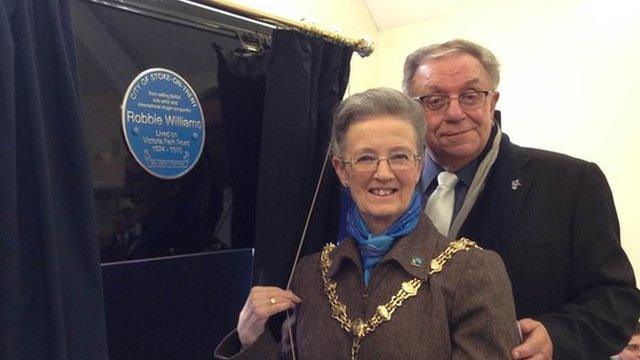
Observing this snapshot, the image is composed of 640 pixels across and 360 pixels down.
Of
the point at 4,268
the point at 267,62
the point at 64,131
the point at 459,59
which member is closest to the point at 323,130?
the point at 267,62

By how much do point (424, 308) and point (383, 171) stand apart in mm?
250

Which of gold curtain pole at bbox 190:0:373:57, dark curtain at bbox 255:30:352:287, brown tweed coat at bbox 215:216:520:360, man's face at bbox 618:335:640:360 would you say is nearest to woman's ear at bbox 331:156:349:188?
brown tweed coat at bbox 215:216:520:360

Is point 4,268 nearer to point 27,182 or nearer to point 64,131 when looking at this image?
point 27,182

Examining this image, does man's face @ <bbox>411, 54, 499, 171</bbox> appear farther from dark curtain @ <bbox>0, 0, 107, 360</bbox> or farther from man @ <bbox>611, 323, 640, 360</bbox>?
man @ <bbox>611, 323, 640, 360</bbox>

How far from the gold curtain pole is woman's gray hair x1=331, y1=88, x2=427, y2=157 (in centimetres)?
41

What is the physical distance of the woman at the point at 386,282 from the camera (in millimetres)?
854

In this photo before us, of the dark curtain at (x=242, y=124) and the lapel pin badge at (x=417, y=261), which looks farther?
the dark curtain at (x=242, y=124)

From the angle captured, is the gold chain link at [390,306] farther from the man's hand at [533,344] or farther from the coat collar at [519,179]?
the coat collar at [519,179]

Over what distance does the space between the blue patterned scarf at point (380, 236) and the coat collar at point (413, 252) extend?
0.01 m

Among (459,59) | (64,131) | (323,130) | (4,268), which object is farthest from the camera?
(323,130)

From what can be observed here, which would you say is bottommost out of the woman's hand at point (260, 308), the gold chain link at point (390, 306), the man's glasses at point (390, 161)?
the woman's hand at point (260, 308)

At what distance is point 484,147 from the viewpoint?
4.11 ft

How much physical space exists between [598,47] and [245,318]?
1.85 m

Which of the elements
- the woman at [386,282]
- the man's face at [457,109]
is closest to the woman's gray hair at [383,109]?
the woman at [386,282]
